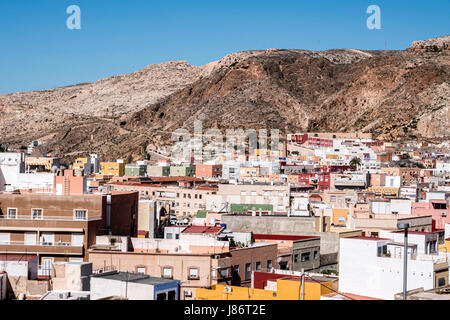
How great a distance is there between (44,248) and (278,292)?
6.97m

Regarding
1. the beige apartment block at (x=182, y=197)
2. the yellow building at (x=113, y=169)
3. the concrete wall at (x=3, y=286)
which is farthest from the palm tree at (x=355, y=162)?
the concrete wall at (x=3, y=286)

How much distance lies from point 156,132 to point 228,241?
124 metres

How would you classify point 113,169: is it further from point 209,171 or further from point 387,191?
point 387,191

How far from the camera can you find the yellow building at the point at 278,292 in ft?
52.1

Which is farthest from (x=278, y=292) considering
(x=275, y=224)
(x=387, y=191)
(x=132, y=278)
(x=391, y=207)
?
(x=387, y=191)

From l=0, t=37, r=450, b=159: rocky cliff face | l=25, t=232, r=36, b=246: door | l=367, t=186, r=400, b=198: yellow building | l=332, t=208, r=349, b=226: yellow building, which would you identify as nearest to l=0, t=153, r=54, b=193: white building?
l=25, t=232, r=36, b=246: door

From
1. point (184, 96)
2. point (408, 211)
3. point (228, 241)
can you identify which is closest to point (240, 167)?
point (408, 211)

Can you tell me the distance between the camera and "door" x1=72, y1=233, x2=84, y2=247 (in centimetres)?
2106

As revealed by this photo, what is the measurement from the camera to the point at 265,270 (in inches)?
909

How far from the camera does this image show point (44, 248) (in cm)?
2092

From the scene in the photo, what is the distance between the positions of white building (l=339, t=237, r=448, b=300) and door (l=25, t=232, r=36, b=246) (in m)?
8.04

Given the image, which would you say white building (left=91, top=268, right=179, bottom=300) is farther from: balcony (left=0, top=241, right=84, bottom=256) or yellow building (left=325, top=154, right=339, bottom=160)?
yellow building (left=325, top=154, right=339, bottom=160)

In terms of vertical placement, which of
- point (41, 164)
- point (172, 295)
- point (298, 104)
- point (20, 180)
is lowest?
point (172, 295)

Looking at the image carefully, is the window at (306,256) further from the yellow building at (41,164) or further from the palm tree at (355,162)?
the palm tree at (355,162)
